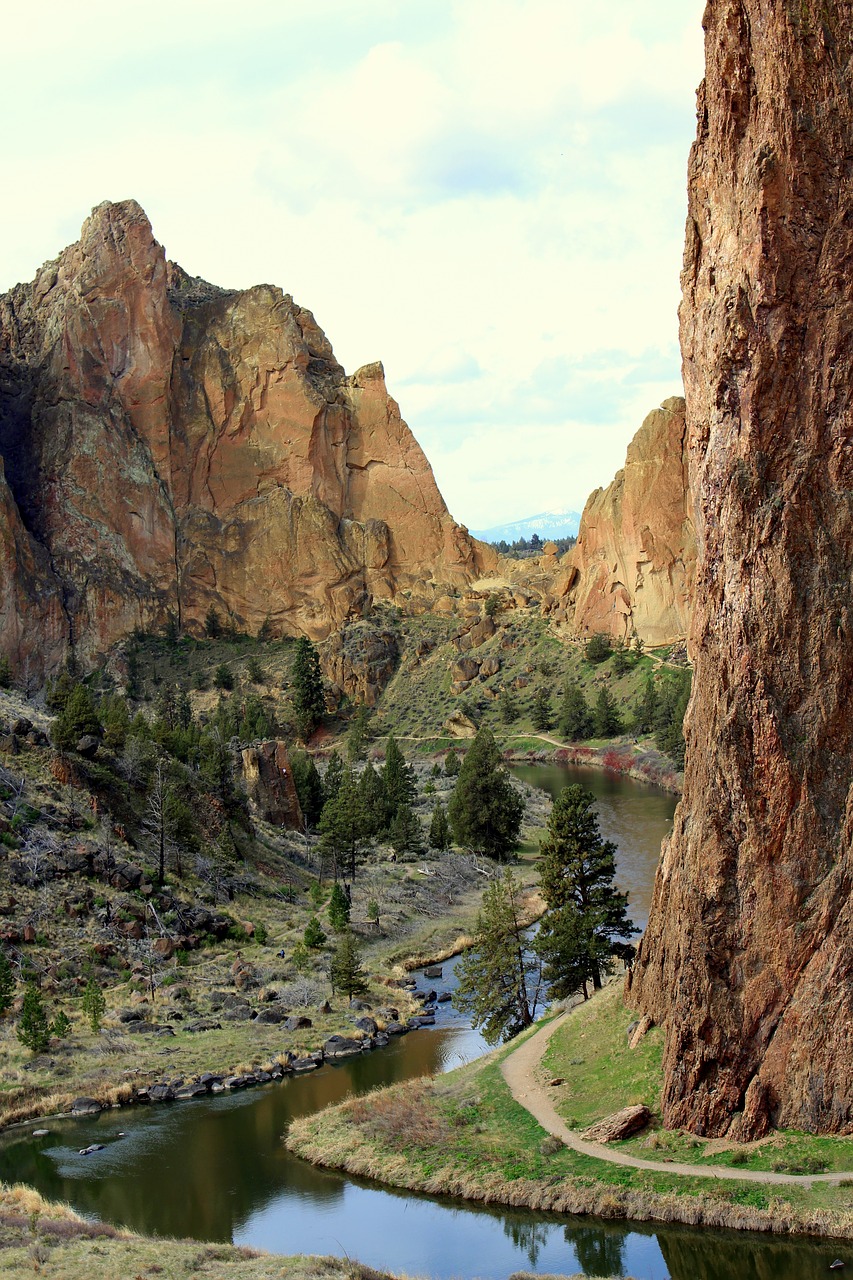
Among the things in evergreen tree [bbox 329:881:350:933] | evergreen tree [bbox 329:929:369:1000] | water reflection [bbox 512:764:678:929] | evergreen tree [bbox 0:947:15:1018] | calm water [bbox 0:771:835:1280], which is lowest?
calm water [bbox 0:771:835:1280]

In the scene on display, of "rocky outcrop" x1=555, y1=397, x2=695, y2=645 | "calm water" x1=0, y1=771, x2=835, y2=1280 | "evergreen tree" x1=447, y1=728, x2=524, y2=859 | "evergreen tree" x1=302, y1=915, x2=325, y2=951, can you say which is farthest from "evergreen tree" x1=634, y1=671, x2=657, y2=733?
"calm water" x1=0, y1=771, x2=835, y2=1280

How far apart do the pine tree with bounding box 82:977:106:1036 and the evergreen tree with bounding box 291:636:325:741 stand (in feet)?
274

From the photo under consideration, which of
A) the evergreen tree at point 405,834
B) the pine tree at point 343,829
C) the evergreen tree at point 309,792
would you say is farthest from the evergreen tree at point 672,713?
the pine tree at point 343,829

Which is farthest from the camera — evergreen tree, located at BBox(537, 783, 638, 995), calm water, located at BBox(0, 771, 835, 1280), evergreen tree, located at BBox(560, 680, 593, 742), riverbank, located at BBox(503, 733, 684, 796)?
evergreen tree, located at BBox(560, 680, 593, 742)

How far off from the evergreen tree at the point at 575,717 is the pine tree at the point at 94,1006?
77277 millimetres

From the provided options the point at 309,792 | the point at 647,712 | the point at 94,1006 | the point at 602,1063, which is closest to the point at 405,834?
the point at 309,792

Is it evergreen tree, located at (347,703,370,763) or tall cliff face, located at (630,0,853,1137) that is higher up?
tall cliff face, located at (630,0,853,1137)

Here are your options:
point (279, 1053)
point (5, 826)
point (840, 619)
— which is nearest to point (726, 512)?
point (840, 619)

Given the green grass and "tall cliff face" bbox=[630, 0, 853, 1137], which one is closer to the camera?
"tall cliff face" bbox=[630, 0, 853, 1137]

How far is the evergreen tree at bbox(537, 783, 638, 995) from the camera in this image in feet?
129

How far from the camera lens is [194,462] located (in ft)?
505

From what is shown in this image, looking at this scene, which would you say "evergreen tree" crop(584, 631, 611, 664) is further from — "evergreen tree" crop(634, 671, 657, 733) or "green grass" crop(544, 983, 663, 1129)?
"green grass" crop(544, 983, 663, 1129)

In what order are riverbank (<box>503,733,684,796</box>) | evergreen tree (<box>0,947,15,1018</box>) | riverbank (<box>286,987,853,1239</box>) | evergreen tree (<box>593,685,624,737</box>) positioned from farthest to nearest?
evergreen tree (<box>593,685,624,737</box>) < riverbank (<box>503,733,684,796</box>) < evergreen tree (<box>0,947,15,1018</box>) < riverbank (<box>286,987,853,1239</box>)

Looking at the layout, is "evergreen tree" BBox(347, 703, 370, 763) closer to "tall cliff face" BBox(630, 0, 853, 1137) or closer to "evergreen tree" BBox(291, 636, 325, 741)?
"evergreen tree" BBox(291, 636, 325, 741)
